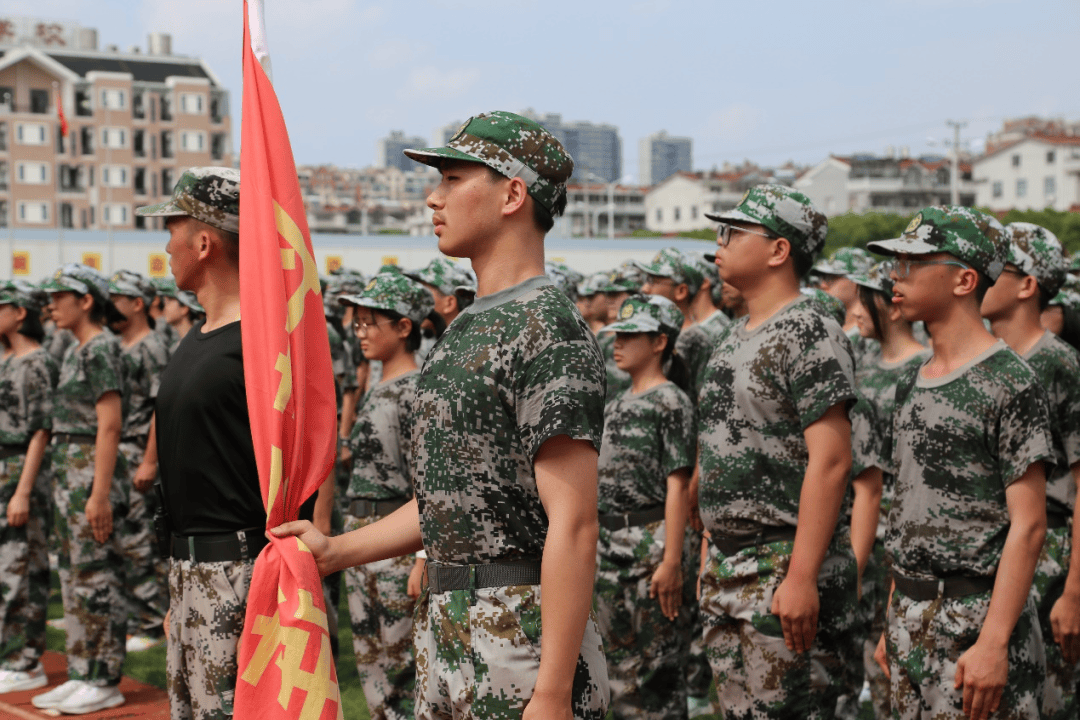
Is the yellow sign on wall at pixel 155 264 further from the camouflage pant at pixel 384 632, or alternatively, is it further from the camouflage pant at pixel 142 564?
the camouflage pant at pixel 384 632

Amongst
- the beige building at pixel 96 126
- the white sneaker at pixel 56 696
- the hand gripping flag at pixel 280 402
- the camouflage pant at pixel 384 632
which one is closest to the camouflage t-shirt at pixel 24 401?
the white sneaker at pixel 56 696

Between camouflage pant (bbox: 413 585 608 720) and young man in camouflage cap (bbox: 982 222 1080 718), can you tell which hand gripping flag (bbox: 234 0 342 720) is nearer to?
camouflage pant (bbox: 413 585 608 720)

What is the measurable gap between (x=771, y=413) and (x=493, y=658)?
1802mm

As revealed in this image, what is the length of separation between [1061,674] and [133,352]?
6427 millimetres

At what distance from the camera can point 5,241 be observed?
37406 mm

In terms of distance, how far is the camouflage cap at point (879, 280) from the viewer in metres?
6.24

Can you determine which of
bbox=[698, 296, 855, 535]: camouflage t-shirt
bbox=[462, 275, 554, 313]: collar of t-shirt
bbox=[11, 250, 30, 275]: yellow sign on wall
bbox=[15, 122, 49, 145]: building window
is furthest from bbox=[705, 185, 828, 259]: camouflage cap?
bbox=[15, 122, 49, 145]: building window

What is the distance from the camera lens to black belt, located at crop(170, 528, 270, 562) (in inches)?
150

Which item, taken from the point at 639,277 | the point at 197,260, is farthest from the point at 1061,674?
A: the point at 639,277

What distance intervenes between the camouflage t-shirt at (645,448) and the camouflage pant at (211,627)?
96.5 inches

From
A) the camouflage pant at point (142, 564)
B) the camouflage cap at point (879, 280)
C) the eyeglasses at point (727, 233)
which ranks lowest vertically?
the camouflage pant at point (142, 564)

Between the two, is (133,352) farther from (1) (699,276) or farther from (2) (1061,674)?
(2) (1061,674)

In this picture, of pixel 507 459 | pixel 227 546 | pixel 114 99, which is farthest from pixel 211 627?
pixel 114 99

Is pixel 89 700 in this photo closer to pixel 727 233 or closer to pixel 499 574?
pixel 727 233
